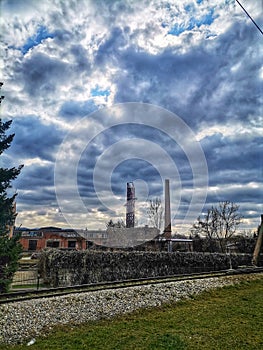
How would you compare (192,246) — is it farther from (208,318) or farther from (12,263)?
(208,318)

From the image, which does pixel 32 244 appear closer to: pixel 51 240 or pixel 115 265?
pixel 51 240

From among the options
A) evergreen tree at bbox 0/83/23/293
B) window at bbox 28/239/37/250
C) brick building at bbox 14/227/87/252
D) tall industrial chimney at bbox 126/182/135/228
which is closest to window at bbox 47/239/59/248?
brick building at bbox 14/227/87/252

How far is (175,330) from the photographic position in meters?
6.76

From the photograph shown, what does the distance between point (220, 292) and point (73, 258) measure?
33.9ft

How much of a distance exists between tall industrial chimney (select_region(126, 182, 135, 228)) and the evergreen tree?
28.4 metres

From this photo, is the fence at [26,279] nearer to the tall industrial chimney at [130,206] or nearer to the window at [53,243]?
the tall industrial chimney at [130,206]

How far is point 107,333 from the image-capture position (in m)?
6.64

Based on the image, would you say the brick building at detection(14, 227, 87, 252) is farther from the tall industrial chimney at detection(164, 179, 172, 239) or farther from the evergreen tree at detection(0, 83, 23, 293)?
the evergreen tree at detection(0, 83, 23, 293)

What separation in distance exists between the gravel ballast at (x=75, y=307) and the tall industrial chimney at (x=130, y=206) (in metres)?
35.0

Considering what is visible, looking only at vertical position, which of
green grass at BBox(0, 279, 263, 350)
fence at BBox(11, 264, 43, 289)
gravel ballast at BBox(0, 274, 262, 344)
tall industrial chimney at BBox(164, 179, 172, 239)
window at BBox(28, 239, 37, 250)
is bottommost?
fence at BBox(11, 264, 43, 289)

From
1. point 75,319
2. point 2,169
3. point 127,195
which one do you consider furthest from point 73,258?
point 127,195

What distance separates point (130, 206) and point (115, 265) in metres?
27.3

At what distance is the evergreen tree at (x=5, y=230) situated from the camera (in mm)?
15664

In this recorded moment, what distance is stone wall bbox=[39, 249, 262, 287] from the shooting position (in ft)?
59.8
